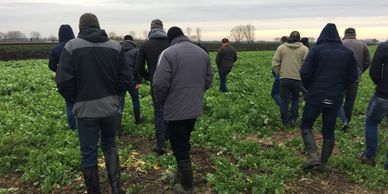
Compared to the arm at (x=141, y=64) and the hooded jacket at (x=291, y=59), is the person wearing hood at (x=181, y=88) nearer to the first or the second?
the arm at (x=141, y=64)

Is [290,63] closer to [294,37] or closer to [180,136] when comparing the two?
[294,37]

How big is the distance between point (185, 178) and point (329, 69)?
120 inches

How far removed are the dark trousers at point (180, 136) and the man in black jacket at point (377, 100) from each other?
3.55 meters

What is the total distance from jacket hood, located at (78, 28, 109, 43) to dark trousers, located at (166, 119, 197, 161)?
5.08 ft

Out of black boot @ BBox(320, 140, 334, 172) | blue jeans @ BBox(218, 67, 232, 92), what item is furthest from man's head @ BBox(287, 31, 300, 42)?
blue jeans @ BBox(218, 67, 232, 92)

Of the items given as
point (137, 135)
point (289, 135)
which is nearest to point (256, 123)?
point (289, 135)

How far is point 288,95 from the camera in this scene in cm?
1035

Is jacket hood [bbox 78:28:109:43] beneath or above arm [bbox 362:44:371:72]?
above

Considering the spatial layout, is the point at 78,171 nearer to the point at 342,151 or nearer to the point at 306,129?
the point at 306,129

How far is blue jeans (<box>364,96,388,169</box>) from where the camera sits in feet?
24.8

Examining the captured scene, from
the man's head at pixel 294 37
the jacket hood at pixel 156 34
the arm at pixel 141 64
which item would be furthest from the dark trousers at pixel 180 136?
the man's head at pixel 294 37

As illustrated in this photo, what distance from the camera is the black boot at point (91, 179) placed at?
614 centimetres

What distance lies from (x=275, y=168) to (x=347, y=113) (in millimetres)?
4117

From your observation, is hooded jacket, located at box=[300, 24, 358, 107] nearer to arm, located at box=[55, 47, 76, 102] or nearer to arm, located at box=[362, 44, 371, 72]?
arm, located at box=[362, 44, 371, 72]
